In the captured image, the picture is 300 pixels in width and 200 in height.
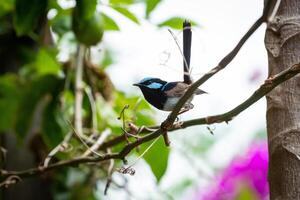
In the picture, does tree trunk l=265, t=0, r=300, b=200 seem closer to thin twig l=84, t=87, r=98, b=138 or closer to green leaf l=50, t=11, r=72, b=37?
thin twig l=84, t=87, r=98, b=138

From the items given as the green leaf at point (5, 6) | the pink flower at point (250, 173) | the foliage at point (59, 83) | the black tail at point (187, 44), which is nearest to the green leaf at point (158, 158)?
the foliage at point (59, 83)

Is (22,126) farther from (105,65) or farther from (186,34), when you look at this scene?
(186,34)

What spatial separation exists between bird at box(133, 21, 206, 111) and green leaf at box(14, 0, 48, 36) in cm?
64

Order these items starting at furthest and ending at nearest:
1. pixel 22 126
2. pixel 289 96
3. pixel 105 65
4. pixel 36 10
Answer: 1. pixel 105 65
2. pixel 22 126
3. pixel 36 10
4. pixel 289 96

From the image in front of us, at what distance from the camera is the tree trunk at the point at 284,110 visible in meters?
0.74

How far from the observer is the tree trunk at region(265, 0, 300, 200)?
74 centimetres

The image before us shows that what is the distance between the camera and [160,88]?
789 mm

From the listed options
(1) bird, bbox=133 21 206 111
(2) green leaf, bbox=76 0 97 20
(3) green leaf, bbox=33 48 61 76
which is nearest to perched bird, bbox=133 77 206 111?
(1) bird, bbox=133 21 206 111

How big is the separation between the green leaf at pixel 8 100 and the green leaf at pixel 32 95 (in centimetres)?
4

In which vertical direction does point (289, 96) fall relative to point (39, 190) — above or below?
above

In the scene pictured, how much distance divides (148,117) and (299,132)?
29.9 inches

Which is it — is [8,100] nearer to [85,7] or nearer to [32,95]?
[32,95]

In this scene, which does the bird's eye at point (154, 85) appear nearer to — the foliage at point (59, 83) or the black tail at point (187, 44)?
the black tail at point (187, 44)

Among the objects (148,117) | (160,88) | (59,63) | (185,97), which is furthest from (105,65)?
(185,97)
